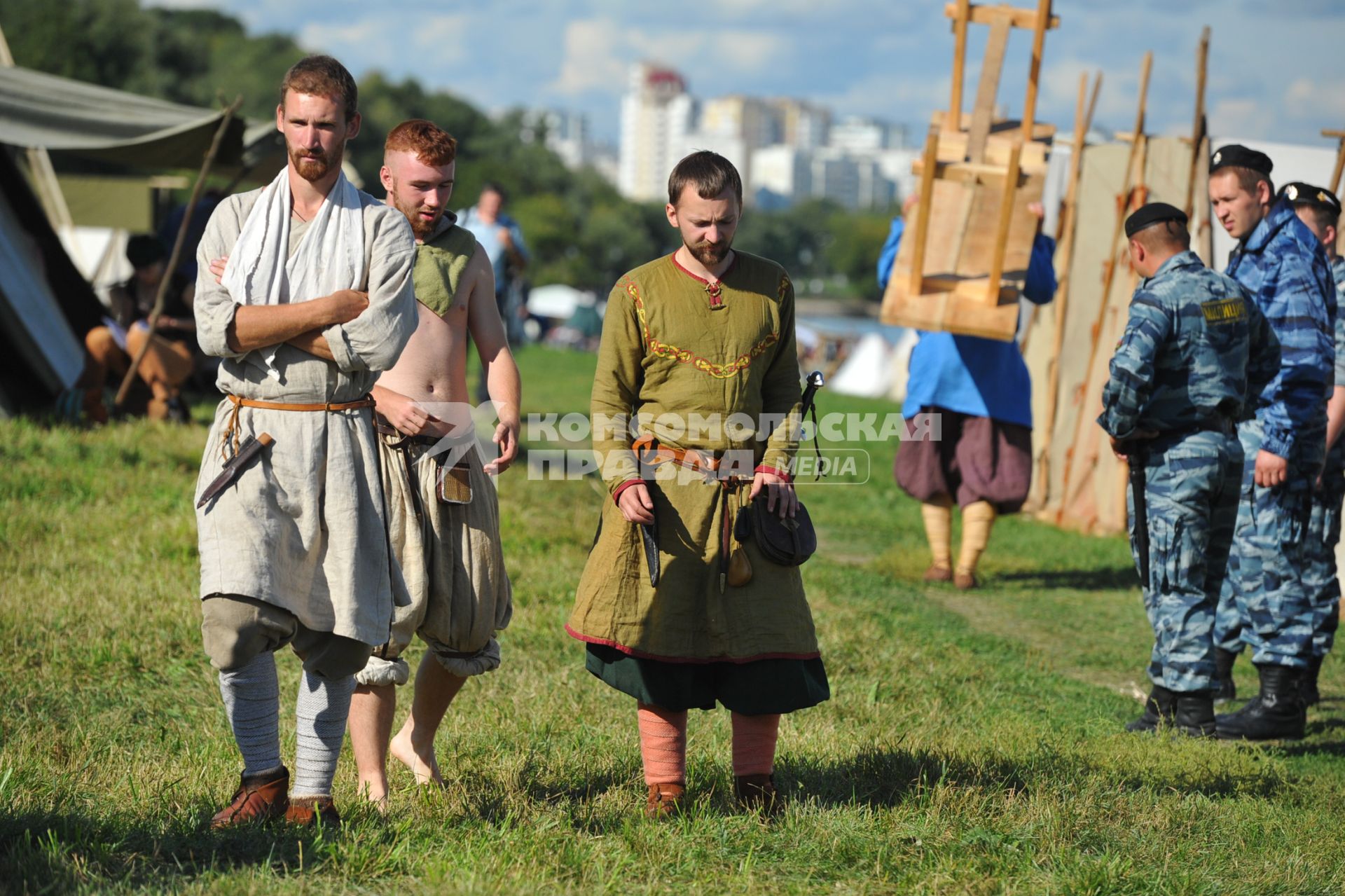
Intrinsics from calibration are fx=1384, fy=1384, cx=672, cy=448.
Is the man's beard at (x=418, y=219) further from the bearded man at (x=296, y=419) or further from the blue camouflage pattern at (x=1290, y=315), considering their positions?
the blue camouflage pattern at (x=1290, y=315)

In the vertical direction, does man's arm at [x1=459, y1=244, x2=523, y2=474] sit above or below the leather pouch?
above

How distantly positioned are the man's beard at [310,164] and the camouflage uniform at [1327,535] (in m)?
4.79

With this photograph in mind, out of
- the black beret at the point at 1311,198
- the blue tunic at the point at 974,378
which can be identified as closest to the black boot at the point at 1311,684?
the black beret at the point at 1311,198

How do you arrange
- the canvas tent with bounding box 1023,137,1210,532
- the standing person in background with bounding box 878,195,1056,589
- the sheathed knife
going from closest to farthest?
the sheathed knife, the standing person in background with bounding box 878,195,1056,589, the canvas tent with bounding box 1023,137,1210,532

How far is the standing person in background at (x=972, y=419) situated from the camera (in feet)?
26.9

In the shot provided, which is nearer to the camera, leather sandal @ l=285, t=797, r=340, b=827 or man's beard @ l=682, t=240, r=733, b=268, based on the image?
leather sandal @ l=285, t=797, r=340, b=827

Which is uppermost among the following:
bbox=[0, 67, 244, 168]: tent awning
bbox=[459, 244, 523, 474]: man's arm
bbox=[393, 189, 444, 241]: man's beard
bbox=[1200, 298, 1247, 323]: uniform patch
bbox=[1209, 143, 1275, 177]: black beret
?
bbox=[0, 67, 244, 168]: tent awning

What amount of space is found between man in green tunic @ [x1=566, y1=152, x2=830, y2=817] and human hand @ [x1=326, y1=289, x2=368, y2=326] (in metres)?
0.78

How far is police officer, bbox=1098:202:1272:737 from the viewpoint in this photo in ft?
17.6

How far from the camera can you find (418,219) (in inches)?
160

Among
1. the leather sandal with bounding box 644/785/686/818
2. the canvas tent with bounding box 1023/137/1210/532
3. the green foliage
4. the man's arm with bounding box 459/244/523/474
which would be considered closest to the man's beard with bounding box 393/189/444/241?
the man's arm with bounding box 459/244/523/474

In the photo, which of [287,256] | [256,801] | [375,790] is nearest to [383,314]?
[287,256]

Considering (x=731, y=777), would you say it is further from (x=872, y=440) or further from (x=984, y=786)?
(x=872, y=440)

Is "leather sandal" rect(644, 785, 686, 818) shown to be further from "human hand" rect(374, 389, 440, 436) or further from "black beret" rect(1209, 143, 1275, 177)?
"black beret" rect(1209, 143, 1275, 177)
